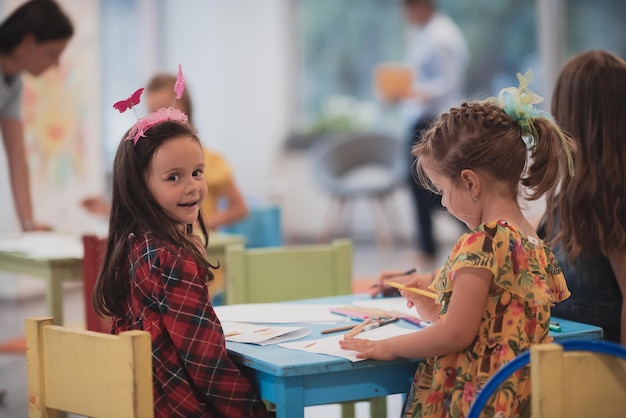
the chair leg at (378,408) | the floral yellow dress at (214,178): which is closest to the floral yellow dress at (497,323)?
the chair leg at (378,408)

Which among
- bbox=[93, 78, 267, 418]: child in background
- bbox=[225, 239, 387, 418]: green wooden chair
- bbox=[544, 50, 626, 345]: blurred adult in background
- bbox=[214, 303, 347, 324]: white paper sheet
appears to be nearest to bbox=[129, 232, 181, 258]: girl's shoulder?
bbox=[93, 78, 267, 418]: child in background

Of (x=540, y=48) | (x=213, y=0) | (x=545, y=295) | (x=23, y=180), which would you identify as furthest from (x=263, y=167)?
(x=545, y=295)

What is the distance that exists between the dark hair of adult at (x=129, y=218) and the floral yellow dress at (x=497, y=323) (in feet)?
1.58

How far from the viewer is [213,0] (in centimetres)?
798

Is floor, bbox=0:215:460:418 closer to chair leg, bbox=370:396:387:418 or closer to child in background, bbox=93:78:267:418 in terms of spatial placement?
chair leg, bbox=370:396:387:418

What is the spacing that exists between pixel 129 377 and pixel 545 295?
0.71 metres

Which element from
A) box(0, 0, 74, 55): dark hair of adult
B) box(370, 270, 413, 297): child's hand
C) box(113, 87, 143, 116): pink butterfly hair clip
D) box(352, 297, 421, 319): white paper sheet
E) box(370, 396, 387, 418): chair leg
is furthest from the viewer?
box(0, 0, 74, 55): dark hair of adult

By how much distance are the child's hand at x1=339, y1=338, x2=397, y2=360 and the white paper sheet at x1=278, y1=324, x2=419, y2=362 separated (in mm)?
14

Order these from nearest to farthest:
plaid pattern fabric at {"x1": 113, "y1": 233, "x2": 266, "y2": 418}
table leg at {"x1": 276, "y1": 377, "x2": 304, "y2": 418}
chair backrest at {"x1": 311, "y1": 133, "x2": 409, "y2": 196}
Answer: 1. table leg at {"x1": 276, "y1": 377, "x2": 304, "y2": 418}
2. plaid pattern fabric at {"x1": 113, "y1": 233, "x2": 266, "y2": 418}
3. chair backrest at {"x1": 311, "y1": 133, "x2": 409, "y2": 196}

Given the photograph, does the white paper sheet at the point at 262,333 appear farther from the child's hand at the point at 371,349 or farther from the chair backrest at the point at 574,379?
the chair backrest at the point at 574,379

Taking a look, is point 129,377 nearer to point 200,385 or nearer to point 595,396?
point 200,385

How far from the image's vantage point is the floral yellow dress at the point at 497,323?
1575 millimetres

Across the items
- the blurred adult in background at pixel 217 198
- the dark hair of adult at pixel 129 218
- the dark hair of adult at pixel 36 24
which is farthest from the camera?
the blurred adult in background at pixel 217 198

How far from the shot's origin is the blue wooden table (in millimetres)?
1554
